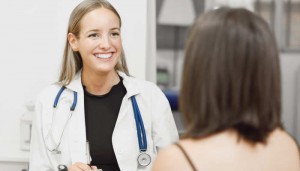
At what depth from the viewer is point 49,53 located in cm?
200

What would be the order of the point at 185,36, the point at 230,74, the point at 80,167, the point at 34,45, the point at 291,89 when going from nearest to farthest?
1. the point at 230,74
2. the point at 80,167
3. the point at 34,45
4. the point at 185,36
5. the point at 291,89

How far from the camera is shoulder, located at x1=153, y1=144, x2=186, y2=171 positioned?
2.93ft

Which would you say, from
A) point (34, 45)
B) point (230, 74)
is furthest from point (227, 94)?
point (34, 45)

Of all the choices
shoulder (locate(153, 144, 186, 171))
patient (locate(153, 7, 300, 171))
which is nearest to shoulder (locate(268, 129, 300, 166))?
patient (locate(153, 7, 300, 171))

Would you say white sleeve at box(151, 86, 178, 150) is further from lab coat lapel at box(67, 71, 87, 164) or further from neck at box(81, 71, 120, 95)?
lab coat lapel at box(67, 71, 87, 164)

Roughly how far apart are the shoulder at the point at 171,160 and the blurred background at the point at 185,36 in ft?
3.53

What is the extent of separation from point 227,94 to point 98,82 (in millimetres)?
959

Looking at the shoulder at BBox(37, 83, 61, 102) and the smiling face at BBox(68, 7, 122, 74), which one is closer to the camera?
the smiling face at BBox(68, 7, 122, 74)

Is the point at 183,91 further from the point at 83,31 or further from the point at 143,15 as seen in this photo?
the point at 143,15

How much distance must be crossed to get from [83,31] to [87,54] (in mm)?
88

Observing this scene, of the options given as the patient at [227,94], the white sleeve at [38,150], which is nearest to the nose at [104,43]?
the white sleeve at [38,150]

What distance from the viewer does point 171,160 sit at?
90 cm

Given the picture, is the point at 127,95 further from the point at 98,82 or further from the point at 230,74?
the point at 230,74

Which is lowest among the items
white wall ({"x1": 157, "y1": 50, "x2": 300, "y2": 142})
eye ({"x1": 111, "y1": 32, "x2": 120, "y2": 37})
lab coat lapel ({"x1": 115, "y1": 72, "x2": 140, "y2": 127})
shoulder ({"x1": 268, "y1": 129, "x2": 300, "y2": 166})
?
white wall ({"x1": 157, "y1": 50, "x2": 300, "y2": 142})
